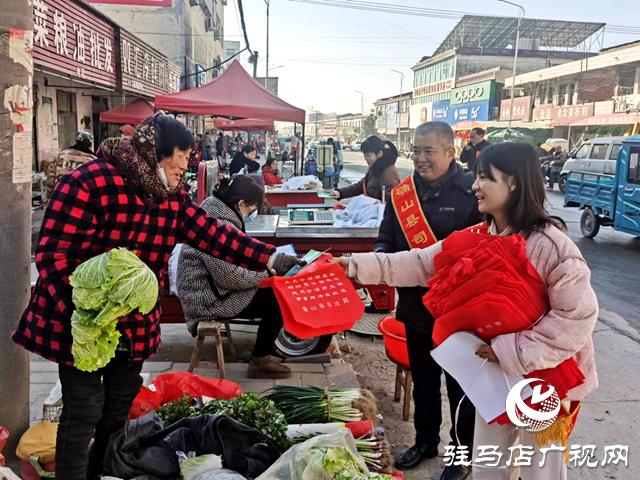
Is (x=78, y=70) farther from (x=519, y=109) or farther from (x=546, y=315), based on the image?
(x=519, y=109)

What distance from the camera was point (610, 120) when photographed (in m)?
27.1

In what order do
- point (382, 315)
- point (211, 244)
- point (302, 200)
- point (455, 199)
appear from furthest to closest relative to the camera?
point (302, 200), point (382, 315), point (455, 199), point (211, 244)

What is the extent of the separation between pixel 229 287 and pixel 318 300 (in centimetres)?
132

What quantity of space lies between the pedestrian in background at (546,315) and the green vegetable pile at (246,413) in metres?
0.96

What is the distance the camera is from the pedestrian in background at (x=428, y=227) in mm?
3148

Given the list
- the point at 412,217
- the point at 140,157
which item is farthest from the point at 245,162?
the point at 140,157

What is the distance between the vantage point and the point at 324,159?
19391mm

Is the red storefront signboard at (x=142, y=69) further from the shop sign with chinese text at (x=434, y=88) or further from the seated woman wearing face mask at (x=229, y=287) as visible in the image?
the shop sign with chinese text at (x=434, y=88)

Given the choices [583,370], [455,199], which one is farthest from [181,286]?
[583,370]

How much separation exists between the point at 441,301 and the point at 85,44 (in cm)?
1064

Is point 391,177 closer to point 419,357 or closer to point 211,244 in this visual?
point 419,357

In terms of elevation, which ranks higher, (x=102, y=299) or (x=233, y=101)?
(x=233, y=101)

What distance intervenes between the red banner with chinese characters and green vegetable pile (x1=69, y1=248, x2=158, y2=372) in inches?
64.5

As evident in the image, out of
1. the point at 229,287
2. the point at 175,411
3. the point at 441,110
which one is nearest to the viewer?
the point at 175,411
